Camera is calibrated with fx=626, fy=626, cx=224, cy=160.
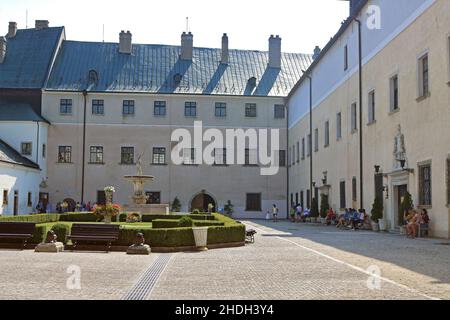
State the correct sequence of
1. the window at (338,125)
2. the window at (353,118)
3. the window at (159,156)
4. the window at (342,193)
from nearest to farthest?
the window at (353,118) → the window at (342,193) → the window at (338,125) → the window at (159,156)

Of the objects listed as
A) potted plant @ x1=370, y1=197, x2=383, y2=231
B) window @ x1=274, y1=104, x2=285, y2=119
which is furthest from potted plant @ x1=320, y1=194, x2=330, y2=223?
window @ x1=274, y1=104, x2=285, y2=119

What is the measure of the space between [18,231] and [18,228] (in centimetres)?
9

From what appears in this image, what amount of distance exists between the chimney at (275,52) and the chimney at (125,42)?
43.4 ft

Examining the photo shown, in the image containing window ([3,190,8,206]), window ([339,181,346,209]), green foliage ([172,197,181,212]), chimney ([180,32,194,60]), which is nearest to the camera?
window ([339,181,346,209])

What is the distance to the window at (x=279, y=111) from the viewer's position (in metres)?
56.1

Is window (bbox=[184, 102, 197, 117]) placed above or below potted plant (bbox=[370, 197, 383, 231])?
above

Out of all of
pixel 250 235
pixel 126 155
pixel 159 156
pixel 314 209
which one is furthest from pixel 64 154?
pixel 250 235

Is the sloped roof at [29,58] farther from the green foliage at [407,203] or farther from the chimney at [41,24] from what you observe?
the green foliage at [407,203]

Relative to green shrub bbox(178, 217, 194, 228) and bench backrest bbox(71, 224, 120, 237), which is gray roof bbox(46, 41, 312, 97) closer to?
green shrub bbox(178, 217, 194, 228)

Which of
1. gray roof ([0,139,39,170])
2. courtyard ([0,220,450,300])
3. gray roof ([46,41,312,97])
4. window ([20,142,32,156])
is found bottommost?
courtyard ([0,220,450,300])

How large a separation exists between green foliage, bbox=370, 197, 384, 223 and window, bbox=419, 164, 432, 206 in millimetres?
4457

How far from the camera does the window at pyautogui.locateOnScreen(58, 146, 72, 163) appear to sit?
53156 mm

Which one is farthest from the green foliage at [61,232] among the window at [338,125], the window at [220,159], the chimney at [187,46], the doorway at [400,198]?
the chimney at [187,46]

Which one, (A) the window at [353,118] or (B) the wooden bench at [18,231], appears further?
(A) the window at [353,118]
